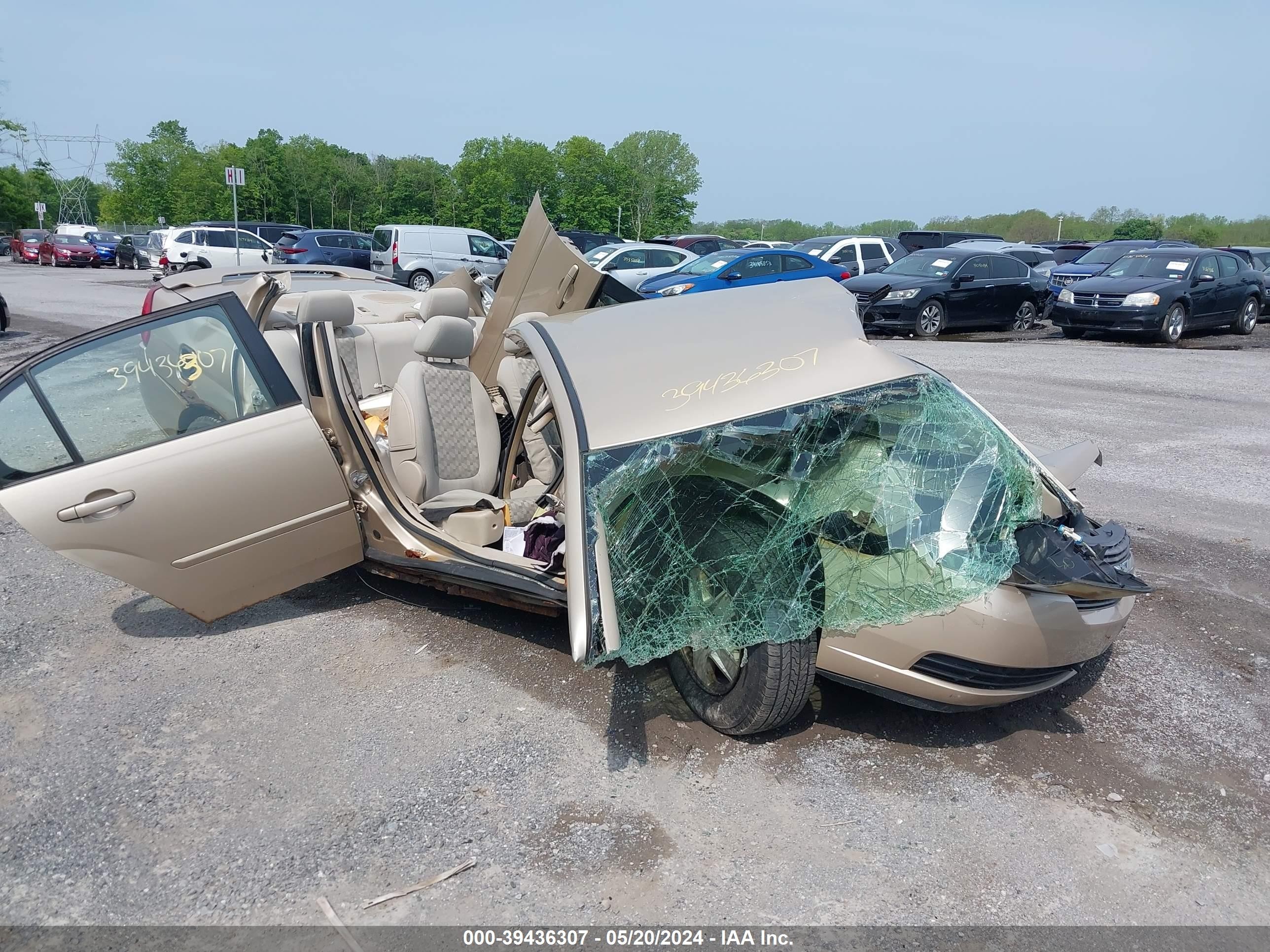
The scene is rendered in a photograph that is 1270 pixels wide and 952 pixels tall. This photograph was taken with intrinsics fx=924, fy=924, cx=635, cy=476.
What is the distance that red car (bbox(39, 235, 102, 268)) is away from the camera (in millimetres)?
34844

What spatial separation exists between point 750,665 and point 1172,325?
15160 mm

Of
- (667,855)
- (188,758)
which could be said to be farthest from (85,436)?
(667,855)

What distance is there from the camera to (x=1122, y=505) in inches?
255

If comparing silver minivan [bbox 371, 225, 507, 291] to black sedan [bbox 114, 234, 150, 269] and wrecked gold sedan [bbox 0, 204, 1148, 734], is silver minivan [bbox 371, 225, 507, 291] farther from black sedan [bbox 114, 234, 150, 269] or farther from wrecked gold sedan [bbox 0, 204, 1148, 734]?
wrecked gold sedan [bbox 0, 204, 1148, 734]

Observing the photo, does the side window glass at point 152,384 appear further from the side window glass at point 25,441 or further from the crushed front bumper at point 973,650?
the crushed front bumper at point 973,650

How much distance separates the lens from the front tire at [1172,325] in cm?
1528

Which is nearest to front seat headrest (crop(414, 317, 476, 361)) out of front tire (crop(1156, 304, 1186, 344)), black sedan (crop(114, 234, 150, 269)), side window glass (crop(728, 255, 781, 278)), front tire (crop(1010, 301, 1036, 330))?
side window glass (crop(728, 255, 781, 278))

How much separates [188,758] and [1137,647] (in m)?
4.16

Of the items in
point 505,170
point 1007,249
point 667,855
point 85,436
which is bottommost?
point 667,855

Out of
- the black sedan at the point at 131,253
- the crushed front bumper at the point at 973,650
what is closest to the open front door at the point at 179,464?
the crushed front bumper at the point at 973,650

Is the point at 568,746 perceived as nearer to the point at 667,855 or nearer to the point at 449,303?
the point at 667,855

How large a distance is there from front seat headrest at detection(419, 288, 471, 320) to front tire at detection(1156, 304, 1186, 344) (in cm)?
1365

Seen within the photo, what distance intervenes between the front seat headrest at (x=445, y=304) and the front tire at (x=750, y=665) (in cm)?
295

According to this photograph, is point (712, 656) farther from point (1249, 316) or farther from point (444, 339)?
point (1249, 316)
